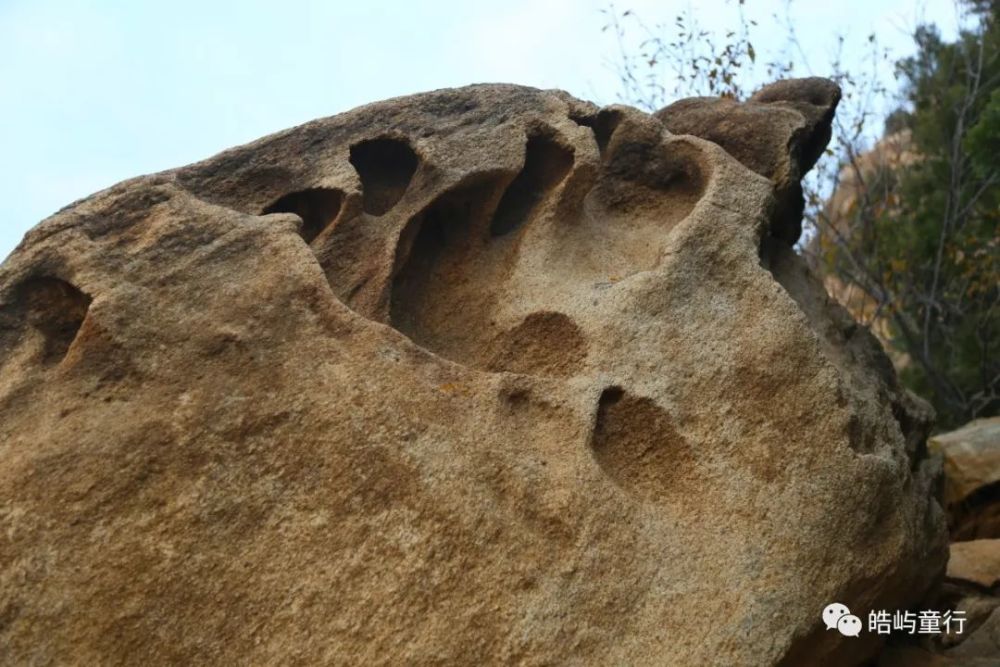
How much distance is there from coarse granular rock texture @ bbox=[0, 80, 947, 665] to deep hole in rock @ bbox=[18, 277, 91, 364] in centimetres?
2

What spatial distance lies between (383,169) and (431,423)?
1724 millimetres

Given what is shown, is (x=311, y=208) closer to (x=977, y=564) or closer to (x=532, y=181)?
(x=532, y=181)

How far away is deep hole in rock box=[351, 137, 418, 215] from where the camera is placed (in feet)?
15.9

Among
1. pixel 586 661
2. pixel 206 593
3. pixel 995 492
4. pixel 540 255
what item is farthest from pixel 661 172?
pixel 995 492

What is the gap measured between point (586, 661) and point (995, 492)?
5.69 meters

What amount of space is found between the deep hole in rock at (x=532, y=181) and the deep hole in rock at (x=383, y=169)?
0.45 meters

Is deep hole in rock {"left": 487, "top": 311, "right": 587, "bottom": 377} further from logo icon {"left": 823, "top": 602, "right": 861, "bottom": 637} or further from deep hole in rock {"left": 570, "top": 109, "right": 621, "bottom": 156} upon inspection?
deep hole in rock {"left": 570, "top": 109, "right": 621, "bottom": 156}

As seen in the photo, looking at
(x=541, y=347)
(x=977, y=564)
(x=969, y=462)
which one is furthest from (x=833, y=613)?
(x=969, y=462)

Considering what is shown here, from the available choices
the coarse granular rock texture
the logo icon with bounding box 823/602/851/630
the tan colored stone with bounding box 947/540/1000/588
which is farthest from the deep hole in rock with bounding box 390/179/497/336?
the tan colored stone with bounding box 947/540/1000/588

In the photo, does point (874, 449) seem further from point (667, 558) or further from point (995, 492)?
point (995, 492)

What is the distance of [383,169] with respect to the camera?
4.96m

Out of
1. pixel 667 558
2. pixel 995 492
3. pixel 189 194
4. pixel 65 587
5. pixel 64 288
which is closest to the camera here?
pixel 65 587

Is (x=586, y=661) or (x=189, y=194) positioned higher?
(x=189, y=194)

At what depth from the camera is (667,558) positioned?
11.8 feet
